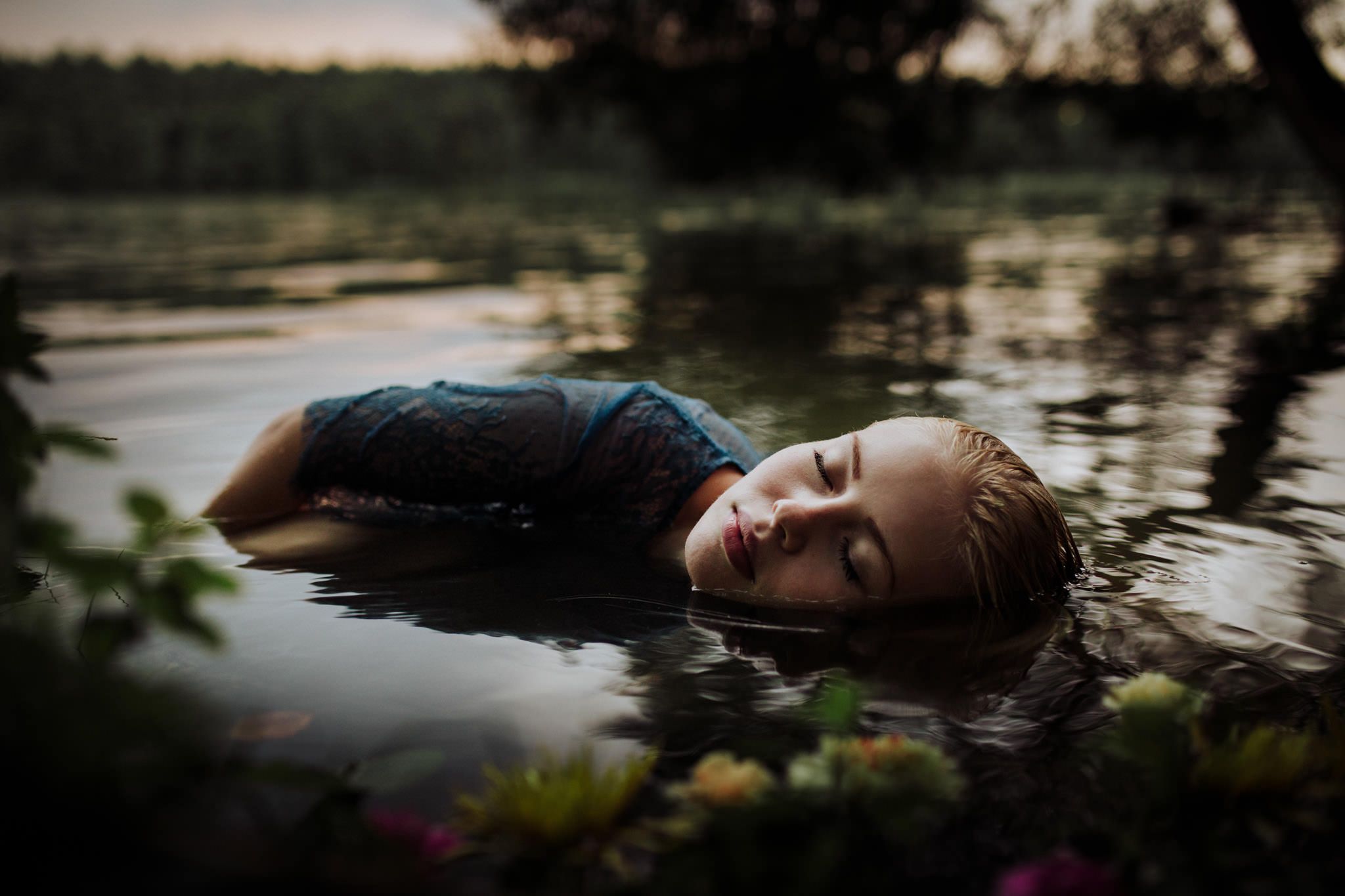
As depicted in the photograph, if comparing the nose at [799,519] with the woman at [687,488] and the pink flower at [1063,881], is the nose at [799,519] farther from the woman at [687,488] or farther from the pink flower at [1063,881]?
the pink flower at [1063,881]

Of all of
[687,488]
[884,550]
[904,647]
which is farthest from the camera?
[687,488]

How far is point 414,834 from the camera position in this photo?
118 centimetres

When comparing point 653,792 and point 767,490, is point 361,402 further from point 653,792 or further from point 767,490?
point 653,792

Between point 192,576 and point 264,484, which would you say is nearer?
point 192,576

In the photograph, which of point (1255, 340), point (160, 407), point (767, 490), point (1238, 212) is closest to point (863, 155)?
point (1238, 212)

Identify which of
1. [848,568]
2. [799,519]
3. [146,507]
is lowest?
[848,568]

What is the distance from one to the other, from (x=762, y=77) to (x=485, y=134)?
45585 mm

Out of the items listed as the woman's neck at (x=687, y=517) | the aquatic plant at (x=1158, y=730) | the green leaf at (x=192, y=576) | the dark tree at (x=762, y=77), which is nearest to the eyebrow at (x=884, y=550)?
the woman's neck at (x=687, y=517)

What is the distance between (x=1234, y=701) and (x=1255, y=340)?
4.22 m

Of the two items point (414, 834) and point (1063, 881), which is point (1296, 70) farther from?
point (414, 834)

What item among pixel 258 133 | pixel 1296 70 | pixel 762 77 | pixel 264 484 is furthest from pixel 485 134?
pixel 264 484

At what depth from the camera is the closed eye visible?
2308 mm

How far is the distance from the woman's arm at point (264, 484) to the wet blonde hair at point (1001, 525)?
5.89ft

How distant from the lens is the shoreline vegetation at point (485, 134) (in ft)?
37.7
